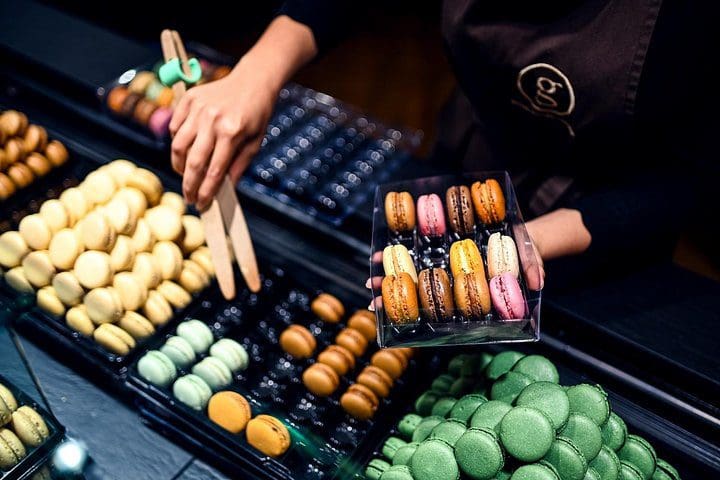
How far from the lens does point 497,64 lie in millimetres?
1439

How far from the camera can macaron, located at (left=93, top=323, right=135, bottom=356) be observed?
1.37 meters

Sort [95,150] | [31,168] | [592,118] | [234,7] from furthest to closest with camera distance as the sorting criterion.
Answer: [234,7] → [95,150] → [31,168] → [592,118]

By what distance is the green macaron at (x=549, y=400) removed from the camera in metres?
1.02

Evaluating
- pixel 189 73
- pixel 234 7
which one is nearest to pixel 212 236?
pixel 189 73

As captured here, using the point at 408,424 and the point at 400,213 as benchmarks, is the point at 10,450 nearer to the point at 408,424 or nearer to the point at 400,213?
the point at 408,424

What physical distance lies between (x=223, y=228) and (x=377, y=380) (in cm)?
47

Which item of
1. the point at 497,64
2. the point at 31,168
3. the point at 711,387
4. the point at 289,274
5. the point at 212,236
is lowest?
the point at 711,387

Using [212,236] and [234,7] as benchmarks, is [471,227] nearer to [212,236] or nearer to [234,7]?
[212,236]

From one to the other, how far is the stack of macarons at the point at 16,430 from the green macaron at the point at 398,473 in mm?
610

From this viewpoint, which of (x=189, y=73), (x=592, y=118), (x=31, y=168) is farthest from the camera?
(x=31, y=168)

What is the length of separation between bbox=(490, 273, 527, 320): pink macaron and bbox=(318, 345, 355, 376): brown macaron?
425 millimetres

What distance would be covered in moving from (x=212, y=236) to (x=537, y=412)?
791mm

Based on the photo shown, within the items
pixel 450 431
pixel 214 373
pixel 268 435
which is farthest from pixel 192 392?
pixel 450 431

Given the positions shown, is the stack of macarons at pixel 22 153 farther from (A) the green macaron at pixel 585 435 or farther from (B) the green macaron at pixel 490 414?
(A) the green macaron at pixel 585 435
